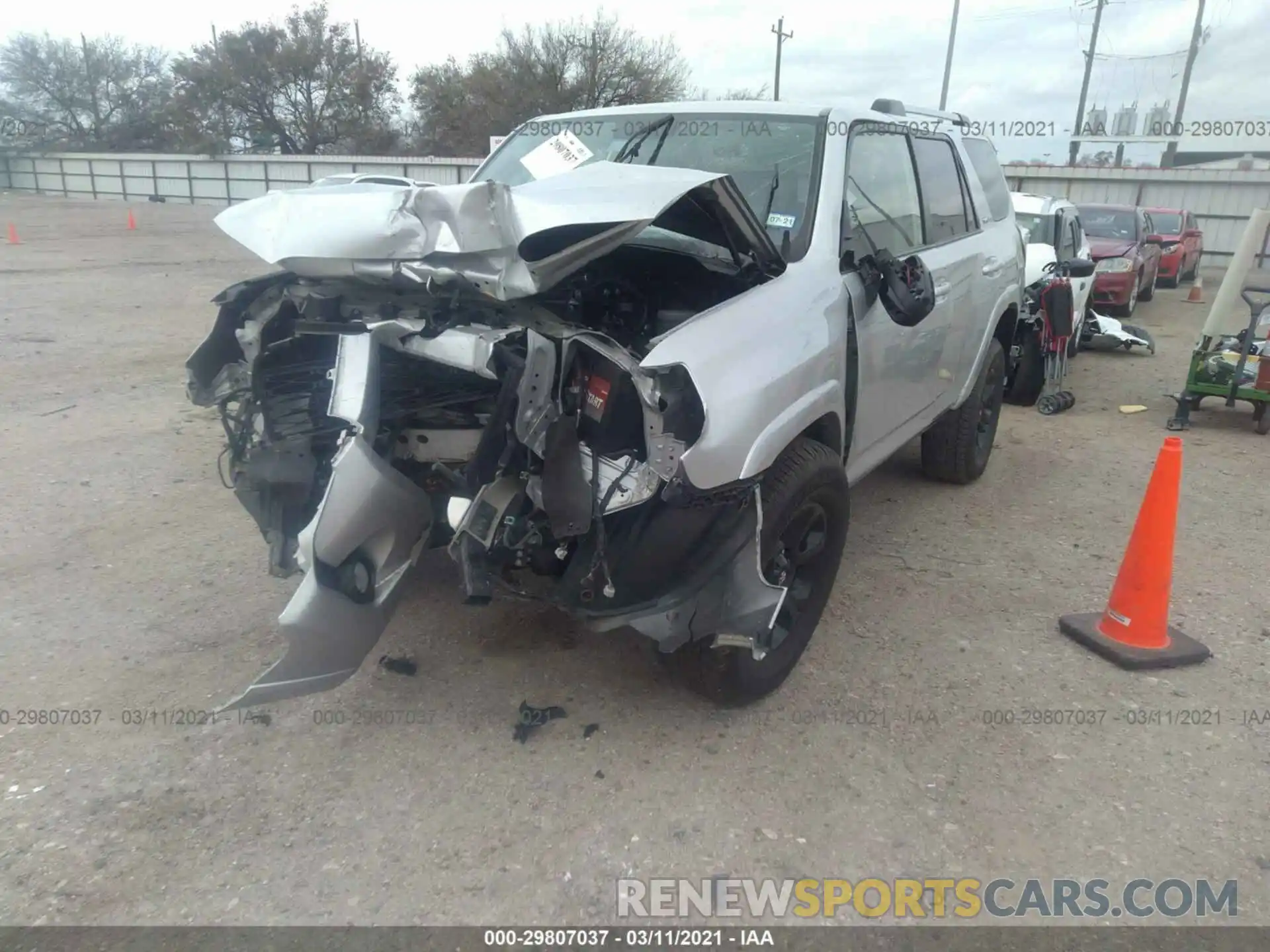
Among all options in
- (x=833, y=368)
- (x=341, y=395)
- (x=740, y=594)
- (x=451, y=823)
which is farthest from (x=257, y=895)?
(x=833, y=368)

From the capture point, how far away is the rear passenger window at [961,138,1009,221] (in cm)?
530

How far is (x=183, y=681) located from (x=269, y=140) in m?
50.0

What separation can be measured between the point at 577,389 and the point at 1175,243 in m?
17.5

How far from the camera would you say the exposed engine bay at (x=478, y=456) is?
2.51 meters

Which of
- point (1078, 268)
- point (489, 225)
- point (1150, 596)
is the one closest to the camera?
point (489, 225)

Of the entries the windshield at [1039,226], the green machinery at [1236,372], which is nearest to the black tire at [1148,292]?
the windshield at [1039,226]

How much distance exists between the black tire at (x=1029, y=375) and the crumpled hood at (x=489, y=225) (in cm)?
560

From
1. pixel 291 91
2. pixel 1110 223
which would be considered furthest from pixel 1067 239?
pixel 291 91

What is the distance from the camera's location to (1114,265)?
41.7 feet

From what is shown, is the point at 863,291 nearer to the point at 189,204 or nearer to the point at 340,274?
the point at 340,274

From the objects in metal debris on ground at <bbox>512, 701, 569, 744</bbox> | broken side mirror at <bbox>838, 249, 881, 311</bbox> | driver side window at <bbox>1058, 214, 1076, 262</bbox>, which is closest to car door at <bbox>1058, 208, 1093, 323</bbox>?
driver side window at <bbox>1058, 214, 1076, 262</bbox>

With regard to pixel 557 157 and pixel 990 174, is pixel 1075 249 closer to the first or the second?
pixel 990 174
